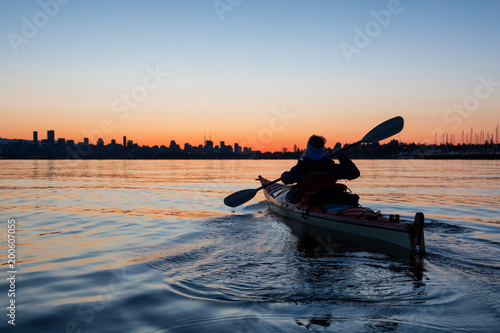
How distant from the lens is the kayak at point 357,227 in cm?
699

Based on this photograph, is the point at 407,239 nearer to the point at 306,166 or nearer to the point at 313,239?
the point at 313,239

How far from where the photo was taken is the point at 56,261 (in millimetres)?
6926

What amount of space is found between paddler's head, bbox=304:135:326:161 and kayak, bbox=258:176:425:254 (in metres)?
1.32

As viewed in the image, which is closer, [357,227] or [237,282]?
[237,282]

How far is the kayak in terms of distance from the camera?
6988 mm

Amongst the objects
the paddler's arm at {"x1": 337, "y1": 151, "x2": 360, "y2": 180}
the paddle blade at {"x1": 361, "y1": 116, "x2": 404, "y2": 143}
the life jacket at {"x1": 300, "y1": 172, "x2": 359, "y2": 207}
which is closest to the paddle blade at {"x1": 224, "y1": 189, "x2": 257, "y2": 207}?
the life jacket at {"x1": 300, "y1": 172, "x2": 359, "y2": 207}

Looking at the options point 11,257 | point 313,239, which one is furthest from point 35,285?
point 313,239

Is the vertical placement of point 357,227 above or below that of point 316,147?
below

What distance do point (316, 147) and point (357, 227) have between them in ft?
7.57

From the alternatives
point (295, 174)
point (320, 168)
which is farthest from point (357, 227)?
point (295, 174)

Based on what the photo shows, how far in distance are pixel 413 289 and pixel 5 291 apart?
5.80 meters

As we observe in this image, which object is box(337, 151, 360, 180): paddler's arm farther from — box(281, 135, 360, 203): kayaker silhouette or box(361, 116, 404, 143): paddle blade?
box(361, 116, 404, 143): paddle blade

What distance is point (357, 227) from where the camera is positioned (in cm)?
822

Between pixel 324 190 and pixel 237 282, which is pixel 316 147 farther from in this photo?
pixel 237 282
